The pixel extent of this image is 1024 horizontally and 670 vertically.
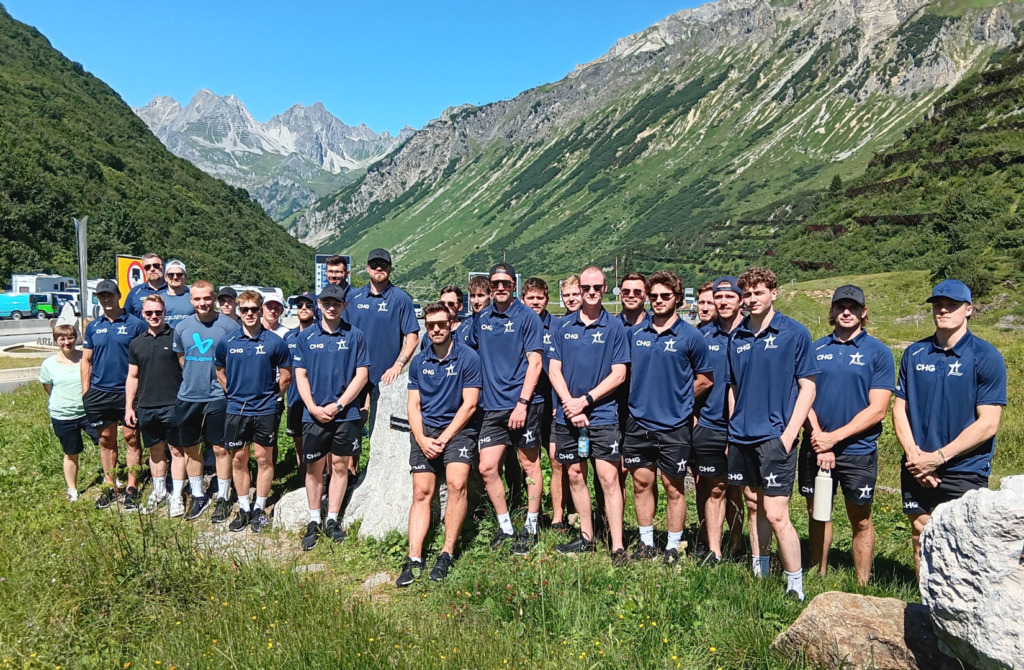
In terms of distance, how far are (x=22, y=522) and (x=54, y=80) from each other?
89.5 metres

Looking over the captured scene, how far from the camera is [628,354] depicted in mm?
5395

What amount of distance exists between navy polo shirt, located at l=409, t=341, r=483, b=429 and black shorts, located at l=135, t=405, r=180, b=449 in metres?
3.20

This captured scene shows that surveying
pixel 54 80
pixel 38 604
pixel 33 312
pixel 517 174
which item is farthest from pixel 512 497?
pixel 517 174

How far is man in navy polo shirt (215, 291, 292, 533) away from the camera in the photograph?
6.31m

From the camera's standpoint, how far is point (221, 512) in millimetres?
6477

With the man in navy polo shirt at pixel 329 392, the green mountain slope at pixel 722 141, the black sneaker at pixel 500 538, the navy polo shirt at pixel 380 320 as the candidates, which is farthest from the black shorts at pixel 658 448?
the green mountain slope at pixel 722 141

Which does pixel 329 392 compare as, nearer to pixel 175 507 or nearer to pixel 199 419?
pixel 199 419

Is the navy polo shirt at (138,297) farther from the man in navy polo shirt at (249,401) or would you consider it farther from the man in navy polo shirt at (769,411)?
the man in navy polo shirt at (769,411)

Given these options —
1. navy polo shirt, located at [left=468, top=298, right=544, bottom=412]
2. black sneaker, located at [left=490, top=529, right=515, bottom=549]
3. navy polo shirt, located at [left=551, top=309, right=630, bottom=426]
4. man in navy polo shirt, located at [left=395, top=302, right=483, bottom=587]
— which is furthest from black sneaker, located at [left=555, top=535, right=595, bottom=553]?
navy polo shirt, located at [left=468, top=298, right=544, bottom=412]

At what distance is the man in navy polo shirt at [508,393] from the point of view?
5461 millimetres

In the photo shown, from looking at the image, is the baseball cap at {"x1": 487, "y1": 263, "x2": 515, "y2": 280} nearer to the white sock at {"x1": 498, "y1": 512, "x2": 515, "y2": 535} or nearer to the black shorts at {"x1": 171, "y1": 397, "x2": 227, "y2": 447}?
the white sock at {"x1": 498, "y1": 512, "x2": 515, "y2": 535}

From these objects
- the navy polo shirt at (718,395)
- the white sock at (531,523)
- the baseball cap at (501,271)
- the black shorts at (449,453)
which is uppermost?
the baseball cap at (501,271)

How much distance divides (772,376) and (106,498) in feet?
23.5

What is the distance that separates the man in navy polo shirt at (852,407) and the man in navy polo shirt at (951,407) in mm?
223
